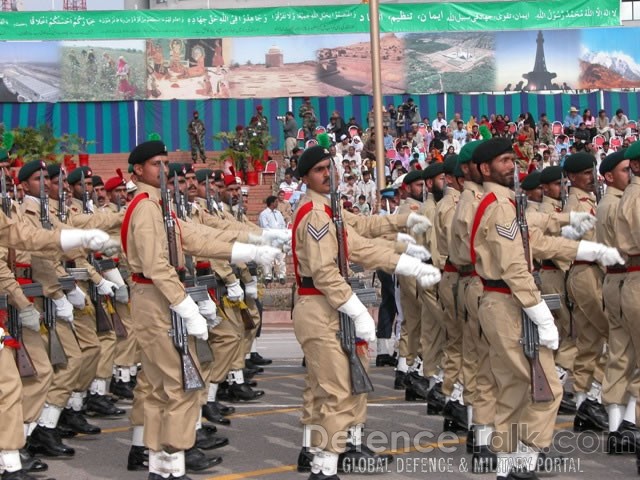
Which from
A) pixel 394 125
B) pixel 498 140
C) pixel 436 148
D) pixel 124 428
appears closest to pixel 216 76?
pixel 394 125

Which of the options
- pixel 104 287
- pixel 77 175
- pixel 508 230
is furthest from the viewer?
pixel 77 175

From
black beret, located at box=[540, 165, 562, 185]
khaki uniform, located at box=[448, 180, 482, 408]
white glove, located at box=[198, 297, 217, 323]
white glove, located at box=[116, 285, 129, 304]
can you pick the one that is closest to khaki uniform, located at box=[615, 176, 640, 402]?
khaki uniform, located at box=[448, 180, 482, 408]

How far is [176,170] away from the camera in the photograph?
12.2 meters

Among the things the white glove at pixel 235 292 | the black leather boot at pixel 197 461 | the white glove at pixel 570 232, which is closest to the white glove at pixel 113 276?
the white glove at pixel 235 292

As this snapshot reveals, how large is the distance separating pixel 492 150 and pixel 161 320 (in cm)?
255

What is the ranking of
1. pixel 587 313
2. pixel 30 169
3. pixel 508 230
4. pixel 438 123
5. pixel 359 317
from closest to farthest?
1. pixel 508 230
2. pixel 359 317
3. pixel 587 313
4. pixel 30 169
5. pixel 438 123

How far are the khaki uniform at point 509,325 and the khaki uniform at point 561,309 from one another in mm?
2929

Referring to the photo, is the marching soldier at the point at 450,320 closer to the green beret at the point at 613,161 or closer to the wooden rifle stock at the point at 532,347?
the green beret at the point at 613,161

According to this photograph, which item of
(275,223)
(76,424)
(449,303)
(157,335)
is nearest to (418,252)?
(449,303)

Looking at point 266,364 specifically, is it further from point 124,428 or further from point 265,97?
point 265,97

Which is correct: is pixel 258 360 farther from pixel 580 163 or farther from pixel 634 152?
pixel 634 152

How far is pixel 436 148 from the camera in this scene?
3070 centimetres

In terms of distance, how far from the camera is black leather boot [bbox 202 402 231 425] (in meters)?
11.6

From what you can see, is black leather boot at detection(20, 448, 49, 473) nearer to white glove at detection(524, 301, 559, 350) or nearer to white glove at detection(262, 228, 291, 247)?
white glove at detection(262, 228, 291, 247)
